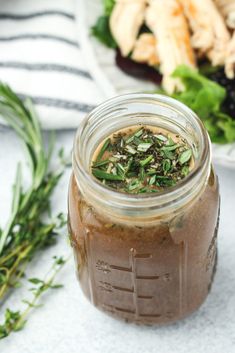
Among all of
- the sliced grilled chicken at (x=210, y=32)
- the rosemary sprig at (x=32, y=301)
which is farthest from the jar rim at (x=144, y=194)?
the sliced grilled chicken at (x=210, y=32)

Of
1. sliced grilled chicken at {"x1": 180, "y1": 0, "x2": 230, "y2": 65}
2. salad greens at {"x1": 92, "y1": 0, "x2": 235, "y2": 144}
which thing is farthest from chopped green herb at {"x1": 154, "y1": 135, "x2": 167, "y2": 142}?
sliced grilled chicken at {"x1": 180, "y1": 0, "x2": 230, "y2": 65}

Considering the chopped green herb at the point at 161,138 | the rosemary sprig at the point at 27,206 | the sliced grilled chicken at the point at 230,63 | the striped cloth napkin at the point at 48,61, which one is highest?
the chopped green herb at the point at 161,138

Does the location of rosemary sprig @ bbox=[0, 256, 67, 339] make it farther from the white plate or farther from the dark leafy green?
the dark leafy green

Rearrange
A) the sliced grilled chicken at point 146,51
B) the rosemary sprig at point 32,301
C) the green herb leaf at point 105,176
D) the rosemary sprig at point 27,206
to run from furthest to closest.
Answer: the sliced grilled chicken at point 146,51 < the rosemary sprig at point 27,206 < the rosemary sprig at point 32,301 < the green herb leaf at point 105,176

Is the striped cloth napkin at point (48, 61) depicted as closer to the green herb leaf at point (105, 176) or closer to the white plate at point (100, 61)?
the white plate at point (100, 61)

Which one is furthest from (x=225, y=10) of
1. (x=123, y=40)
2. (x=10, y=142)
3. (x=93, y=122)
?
(x=93, y=122)

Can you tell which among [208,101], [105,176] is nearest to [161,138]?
[105,176]
